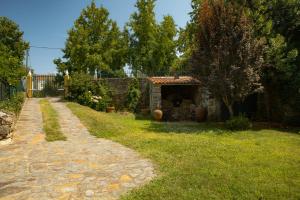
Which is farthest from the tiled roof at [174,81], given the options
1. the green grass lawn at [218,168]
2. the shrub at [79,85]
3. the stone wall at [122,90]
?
the green grass lawn at [218,168]

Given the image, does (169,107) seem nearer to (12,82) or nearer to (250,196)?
(12,82)

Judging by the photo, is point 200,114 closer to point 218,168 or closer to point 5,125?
point 218,168

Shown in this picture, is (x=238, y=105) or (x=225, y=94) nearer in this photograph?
(x=225, y=94)

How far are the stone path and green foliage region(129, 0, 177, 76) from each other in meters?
20.9

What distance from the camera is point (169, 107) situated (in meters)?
19.5

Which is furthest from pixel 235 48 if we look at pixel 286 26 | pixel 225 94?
pixel 286 26

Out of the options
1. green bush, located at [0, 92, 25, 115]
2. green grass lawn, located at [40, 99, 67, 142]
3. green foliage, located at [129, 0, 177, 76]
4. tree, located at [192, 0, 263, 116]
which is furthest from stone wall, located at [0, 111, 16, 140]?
green foliage, located at [129, 0, 177, 76]

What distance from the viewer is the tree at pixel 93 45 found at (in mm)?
28578

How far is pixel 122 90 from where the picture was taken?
21.0 metres

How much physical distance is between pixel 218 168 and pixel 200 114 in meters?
11.1

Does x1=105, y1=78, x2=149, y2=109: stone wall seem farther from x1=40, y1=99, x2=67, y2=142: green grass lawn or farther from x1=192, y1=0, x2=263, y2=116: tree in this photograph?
x1=192, y1=0, x2=263, y2=116: tree

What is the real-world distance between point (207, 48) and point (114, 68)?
62.3 feet

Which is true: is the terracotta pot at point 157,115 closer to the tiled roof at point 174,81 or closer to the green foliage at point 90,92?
the tiled roof at point 174,81

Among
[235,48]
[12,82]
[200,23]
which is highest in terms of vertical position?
Answer: [200,23]
